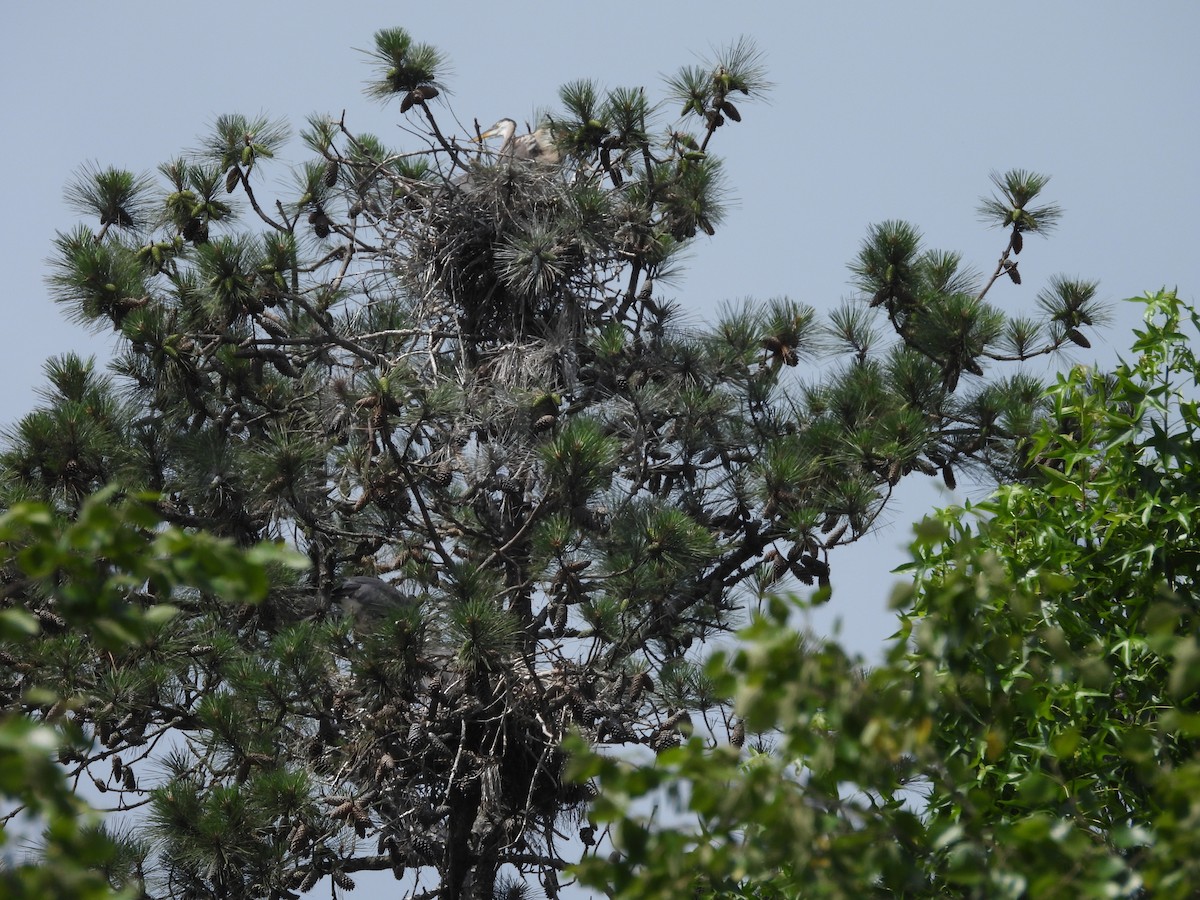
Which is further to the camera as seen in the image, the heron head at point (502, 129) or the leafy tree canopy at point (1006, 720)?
the heron head at point (502, 129)

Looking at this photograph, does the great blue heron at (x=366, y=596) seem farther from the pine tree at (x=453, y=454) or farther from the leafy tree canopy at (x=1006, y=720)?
the leafy tree canopy at (x=1006, y=720)

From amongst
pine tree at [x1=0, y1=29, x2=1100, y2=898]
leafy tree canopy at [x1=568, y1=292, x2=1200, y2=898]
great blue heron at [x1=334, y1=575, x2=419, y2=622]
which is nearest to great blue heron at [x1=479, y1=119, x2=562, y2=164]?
pine tree at [x1=0, y1=29, x2=1100, y2=898]

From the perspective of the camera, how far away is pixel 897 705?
213 centimetres

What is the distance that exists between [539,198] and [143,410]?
6.68ft

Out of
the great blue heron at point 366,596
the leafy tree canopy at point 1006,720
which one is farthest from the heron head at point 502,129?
the leafy tree canopy at point 1006,720

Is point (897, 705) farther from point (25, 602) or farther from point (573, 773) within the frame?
point (25, 602)

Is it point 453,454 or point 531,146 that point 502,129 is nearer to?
point 531,146

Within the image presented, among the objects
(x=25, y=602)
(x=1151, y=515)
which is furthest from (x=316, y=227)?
(x=1151, y=515)

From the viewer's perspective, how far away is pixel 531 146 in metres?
7.29

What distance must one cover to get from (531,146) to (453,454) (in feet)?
6.38

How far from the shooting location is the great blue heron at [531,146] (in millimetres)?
7090

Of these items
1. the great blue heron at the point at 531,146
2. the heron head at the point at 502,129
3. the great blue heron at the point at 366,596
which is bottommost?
the great blue heron at the point at 366,596

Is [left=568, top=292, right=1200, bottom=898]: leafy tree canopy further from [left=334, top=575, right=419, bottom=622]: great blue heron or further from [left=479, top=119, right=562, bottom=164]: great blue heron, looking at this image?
[left=479, top=119, right=562, bottom=164]: great blue heron

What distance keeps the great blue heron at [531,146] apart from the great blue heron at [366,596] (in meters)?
2.19
